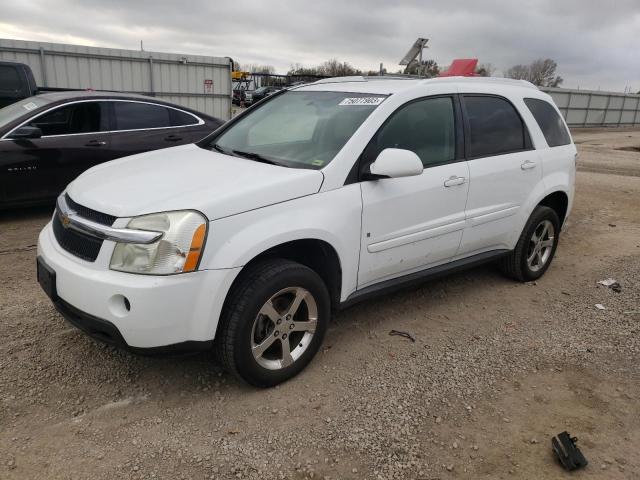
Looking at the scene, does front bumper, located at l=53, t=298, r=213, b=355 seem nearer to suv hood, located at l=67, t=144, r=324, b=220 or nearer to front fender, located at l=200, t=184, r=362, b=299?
front fender, located at l=200, t=184, r=362, b=299

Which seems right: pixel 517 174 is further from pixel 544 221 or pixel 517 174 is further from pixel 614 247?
pixel 614 247

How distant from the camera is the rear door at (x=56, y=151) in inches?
228

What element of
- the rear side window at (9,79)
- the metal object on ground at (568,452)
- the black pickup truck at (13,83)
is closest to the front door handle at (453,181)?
the metal object on ground at (568,452)

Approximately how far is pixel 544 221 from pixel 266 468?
347cm

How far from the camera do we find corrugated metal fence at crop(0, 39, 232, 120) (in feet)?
36.4

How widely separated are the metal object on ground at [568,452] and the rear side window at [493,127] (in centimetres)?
210

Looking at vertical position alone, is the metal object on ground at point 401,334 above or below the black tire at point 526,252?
below

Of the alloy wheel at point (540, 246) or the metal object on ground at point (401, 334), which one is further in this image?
the alloy wheel at point (540, 246)

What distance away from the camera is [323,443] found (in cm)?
264

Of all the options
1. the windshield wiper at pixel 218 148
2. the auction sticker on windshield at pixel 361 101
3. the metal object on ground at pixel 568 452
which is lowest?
the metal object on ground at pixel 568 452

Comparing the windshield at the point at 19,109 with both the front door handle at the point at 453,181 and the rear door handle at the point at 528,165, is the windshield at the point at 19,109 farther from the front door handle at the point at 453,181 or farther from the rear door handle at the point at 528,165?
the rear door handle at the point at 528,165

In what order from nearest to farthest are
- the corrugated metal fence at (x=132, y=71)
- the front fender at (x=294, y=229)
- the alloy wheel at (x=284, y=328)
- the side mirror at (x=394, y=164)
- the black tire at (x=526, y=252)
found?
the front fender at (x=294, y=229)
the alloy wheel at (x=284, y=328)
the side mirror at (x=394, y=164)
the black tire at (x=526, y=252)
the corrugated metal fence at (x=132, y=71)

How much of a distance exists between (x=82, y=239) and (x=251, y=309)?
3.22 feet

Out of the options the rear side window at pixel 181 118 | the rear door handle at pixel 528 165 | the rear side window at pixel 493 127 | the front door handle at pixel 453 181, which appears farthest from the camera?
the rear side window at pixel 181 118
